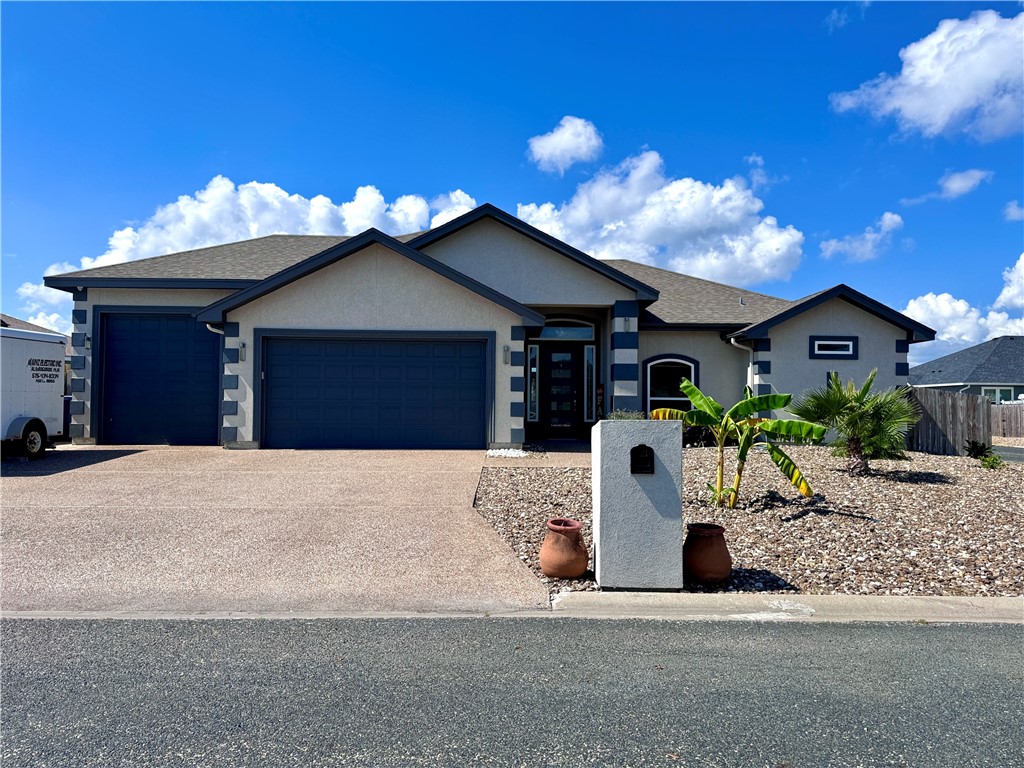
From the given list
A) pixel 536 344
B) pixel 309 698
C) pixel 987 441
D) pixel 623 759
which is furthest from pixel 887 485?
pixel 536 344

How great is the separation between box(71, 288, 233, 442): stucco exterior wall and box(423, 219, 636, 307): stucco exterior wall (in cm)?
659

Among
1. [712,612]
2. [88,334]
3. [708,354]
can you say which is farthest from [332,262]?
[712,612]

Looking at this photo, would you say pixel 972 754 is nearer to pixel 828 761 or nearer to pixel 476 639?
pixel 828 761

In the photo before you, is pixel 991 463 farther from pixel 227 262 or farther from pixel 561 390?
pixel 227 262

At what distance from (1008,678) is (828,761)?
1864 mm

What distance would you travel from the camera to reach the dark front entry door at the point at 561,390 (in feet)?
58.2

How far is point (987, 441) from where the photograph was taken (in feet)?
42.9

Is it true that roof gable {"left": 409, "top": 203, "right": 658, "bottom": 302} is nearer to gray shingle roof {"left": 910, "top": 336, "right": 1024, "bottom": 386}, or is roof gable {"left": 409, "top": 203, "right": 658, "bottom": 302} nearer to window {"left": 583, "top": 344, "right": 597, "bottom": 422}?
window {"left": 583, "top": 344, "right": 597, "bottom": 422}

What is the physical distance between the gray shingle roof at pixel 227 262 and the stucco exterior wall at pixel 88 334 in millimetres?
422

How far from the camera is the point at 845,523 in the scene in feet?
25.0

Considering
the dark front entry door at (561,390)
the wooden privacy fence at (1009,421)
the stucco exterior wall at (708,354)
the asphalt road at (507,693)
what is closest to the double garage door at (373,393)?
the dark front entry door at (561,390)

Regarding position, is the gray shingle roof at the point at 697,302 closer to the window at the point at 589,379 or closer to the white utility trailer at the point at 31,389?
the window at the point at 589,379

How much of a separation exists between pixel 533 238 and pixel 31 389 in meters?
11.1

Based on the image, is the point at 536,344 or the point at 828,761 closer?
the point at 828,761
